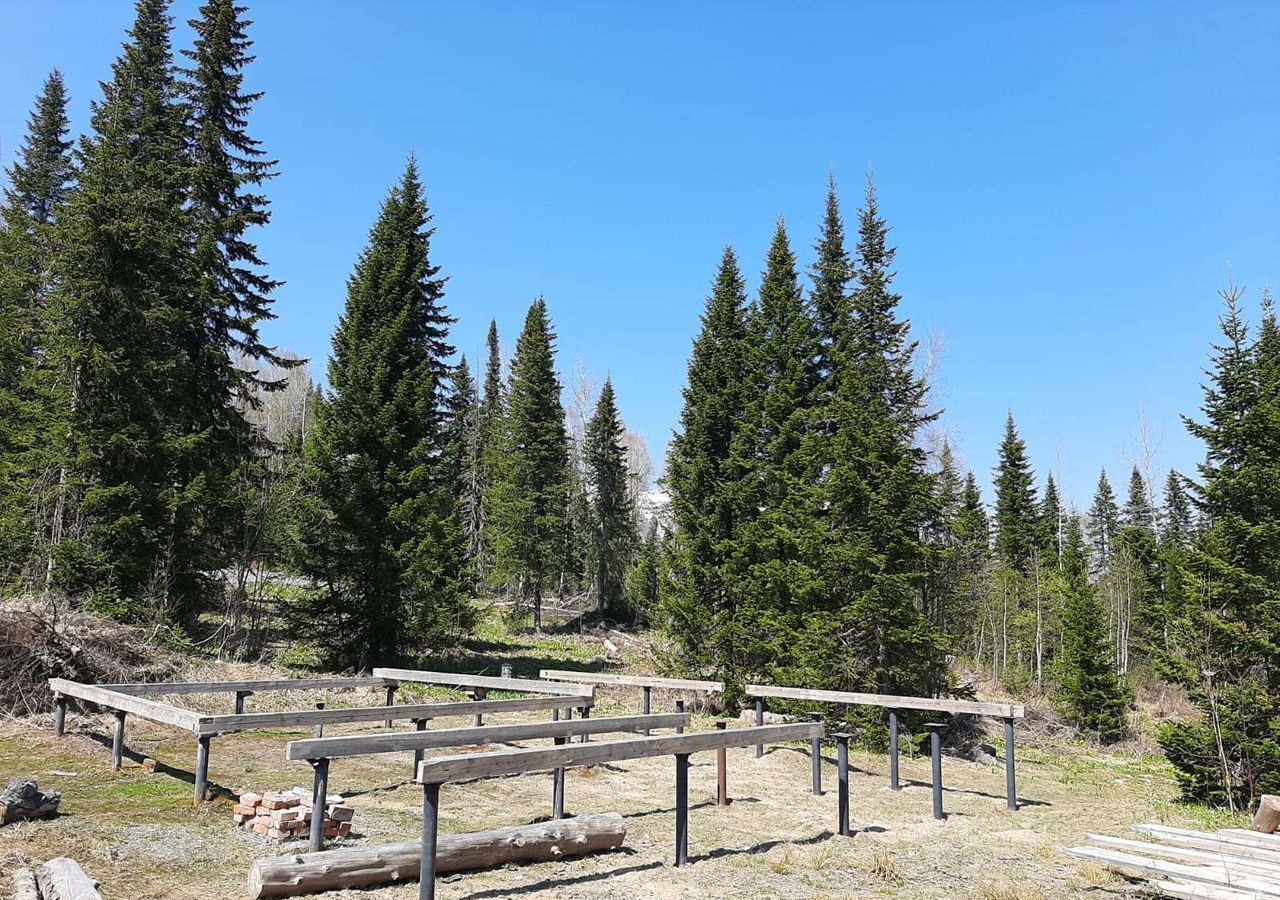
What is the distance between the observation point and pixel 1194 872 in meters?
6.20

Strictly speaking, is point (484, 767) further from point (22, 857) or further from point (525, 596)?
point (525, 596)

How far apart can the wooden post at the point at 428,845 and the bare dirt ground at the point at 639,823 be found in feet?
2.13

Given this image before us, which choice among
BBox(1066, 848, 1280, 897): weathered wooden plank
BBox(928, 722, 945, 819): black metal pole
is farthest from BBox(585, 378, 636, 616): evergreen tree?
BBox(1066, 848, 1280, 897): weathered wooden plank

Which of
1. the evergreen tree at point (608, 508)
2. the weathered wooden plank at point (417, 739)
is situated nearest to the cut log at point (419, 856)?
the weathered wooden plank at point (417, 739)

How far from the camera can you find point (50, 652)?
42.4ft

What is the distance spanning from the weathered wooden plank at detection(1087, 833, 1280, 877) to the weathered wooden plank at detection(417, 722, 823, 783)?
3150 mm

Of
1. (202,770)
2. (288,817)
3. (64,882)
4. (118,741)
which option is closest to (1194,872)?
(288,817)

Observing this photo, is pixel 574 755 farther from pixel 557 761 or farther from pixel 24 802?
pixel 24 802

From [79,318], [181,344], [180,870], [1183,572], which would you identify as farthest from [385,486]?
[1183,572]

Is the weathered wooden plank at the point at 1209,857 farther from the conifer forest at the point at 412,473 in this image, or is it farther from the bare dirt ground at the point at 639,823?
the conifer forest at the point at 412,473

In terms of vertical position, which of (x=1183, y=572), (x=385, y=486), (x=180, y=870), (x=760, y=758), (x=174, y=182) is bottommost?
(x=760, y=758)

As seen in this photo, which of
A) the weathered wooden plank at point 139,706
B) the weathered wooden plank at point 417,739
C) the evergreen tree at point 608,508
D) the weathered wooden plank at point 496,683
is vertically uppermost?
the evergreen tree at point 608,508

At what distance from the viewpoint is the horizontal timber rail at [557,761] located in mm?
5465

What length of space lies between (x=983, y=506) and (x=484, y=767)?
175 ft
